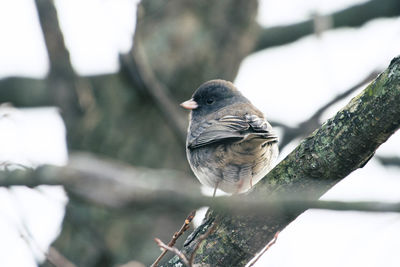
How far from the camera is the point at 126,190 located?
4.58ft

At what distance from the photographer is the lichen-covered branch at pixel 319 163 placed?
186 cm

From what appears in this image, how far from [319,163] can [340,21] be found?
11.7ft

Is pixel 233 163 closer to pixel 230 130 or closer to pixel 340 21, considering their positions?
pixel 230 130

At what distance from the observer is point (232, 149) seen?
10.9ft

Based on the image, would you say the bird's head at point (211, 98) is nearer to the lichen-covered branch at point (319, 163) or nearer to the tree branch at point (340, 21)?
the tree branch at point (340, 21)

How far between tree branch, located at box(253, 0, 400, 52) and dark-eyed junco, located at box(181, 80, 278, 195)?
A: 4.94 feet

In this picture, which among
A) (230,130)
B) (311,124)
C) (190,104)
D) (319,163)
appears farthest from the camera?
(190,104)

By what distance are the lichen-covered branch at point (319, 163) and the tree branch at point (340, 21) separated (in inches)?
129

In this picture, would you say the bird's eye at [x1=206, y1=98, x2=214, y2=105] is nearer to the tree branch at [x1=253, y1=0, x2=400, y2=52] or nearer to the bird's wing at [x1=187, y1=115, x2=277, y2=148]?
the bird's wing at [x1=187, y1=115, x2=277, y2=148]

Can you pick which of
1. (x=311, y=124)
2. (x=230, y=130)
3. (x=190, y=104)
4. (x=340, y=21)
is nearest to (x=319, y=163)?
(x=230, y=130)

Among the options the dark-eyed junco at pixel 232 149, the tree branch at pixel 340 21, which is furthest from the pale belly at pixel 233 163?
the tree branch at pixel 340 21

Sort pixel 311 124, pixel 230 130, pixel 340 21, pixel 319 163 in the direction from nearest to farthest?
1. pixel 319 163
2. pixel 230 130
3. pixel 311 124
4. pixel 340 21

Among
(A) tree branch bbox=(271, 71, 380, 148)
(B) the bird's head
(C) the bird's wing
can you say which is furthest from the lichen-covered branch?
(B) the bird's head

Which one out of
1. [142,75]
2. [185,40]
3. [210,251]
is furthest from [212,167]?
[185,40]
